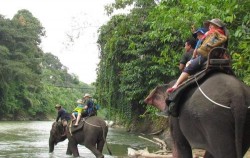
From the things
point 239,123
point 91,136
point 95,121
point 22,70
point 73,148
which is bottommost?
point 73,148

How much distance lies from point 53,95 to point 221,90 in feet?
241

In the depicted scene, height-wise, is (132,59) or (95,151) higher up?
(132,59)

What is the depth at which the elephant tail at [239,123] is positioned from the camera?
14.5 feet

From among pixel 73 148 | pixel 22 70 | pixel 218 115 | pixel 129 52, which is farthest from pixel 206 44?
pixel 22 70

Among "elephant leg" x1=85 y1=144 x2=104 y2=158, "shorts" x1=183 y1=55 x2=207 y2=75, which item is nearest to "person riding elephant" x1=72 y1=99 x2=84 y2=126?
"elephant leg" x1=85 y1=144 x2=104 y2=158

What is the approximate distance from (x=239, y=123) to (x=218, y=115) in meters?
0.22

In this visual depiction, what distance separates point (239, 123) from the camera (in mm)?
4473

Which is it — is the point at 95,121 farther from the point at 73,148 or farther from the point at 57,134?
the point at 57,134

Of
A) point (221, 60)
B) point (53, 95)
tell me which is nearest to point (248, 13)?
point (221, 60)

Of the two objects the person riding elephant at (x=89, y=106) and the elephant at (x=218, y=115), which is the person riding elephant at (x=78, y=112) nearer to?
the person riding elephant at (x=89, y=106)

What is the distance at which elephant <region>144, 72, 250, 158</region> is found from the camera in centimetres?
450

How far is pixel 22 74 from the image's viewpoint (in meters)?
54.7

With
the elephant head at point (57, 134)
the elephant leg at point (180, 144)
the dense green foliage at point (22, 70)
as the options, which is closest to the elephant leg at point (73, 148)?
the elephant head at point (57, 134)

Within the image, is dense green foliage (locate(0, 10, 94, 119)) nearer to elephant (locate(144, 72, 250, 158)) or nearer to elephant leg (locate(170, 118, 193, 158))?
elephant leg (locate(170, 118, 193, 158))
